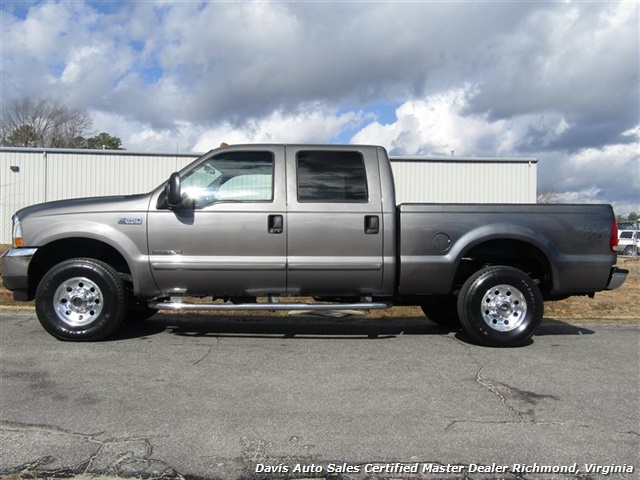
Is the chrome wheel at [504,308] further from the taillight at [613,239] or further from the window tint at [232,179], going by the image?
the window tint at [232,179]

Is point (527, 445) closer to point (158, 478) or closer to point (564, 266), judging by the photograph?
point (158, 478)

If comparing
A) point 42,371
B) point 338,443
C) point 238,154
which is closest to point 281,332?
point 238,154

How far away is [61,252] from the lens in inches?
233

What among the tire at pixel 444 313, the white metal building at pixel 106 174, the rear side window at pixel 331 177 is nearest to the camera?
the rear side window at pixel 331 177

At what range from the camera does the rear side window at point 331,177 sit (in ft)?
18.7

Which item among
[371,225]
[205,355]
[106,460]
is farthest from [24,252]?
[371,225]

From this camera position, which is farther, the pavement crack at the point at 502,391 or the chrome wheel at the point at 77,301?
the chrome wheel at the point at 77,301

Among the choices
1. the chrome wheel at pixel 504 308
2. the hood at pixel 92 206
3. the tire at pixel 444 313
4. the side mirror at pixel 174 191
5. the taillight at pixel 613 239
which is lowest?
the tire at pixel 444 313

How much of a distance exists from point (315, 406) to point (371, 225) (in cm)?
228

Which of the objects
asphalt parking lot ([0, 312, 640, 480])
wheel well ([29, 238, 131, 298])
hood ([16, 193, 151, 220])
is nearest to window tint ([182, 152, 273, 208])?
hood ([16, 193, 151, 220])

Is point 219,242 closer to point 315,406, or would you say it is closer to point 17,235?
point 17,235

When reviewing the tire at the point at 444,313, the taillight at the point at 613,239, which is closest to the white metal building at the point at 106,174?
the tire at the point at 444,313

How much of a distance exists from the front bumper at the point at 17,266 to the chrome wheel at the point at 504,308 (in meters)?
4.91

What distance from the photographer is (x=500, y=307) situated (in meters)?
5.73
